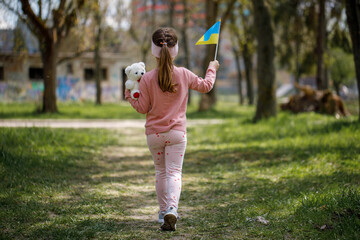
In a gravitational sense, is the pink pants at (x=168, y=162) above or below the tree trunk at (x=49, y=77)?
below

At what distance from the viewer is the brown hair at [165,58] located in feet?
12.6

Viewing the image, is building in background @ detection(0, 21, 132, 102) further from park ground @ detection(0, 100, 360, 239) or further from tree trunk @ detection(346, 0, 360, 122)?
tree trunk @ detection(346, 0, 360, 122)

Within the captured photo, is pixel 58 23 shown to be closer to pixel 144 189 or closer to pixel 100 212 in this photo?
pixel 144 189

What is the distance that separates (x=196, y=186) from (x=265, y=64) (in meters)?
7.89

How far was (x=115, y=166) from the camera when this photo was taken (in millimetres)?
7395

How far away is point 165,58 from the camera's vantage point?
12.7ft

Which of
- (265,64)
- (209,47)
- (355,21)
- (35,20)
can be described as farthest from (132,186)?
(209,47)

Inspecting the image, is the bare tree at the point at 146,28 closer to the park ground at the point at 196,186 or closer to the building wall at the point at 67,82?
the building wall at the point at 67,82

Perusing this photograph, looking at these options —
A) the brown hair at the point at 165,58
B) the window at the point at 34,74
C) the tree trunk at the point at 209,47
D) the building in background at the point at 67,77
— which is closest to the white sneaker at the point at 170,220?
the brown hair at the point at 165,58

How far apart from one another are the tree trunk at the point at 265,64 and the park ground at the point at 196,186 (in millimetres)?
2663

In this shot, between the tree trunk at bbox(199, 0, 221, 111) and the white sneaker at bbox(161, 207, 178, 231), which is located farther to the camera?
the tree trunk at bbox(199, 0, 221, 111)

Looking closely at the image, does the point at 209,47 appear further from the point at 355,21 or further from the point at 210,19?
the point at 355,21

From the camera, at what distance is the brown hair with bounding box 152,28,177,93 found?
3.84 meters

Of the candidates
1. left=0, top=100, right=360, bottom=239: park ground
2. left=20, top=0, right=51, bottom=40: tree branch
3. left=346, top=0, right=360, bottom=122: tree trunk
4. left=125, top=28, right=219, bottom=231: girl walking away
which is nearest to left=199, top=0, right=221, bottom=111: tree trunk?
left=20, top=0, right=51, bottom=40: tree branch
